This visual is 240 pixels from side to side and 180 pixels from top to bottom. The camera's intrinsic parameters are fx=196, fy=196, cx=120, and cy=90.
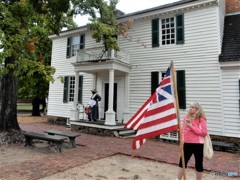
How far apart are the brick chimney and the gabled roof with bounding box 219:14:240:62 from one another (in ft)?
1.77

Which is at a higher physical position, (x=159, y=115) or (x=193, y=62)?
(x=193, y=62)

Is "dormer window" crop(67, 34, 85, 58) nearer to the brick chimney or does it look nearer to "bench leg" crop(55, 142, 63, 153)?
"bench leg" crop(55, 142, 63, 153)

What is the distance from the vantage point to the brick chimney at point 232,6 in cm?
1152

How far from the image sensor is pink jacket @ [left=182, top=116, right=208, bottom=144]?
4.01 meters

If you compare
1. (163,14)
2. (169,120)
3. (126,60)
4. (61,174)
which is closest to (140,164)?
(61,174)

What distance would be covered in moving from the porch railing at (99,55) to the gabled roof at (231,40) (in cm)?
531

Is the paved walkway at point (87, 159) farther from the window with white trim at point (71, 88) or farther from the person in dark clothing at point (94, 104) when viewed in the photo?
the window with white trim at point (71, 88)

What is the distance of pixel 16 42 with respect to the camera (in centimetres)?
692

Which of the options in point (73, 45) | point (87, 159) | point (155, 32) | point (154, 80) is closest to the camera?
point (87, 159)

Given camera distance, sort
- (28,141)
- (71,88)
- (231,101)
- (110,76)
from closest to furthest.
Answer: (28,141) → (231,101) → (110,76) → (71,88)

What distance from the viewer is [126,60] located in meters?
12.0

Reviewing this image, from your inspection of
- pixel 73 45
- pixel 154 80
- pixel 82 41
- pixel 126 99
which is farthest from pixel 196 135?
pixel 73 45

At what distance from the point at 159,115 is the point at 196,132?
0.82 m

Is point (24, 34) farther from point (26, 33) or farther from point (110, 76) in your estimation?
point (110, 76)
